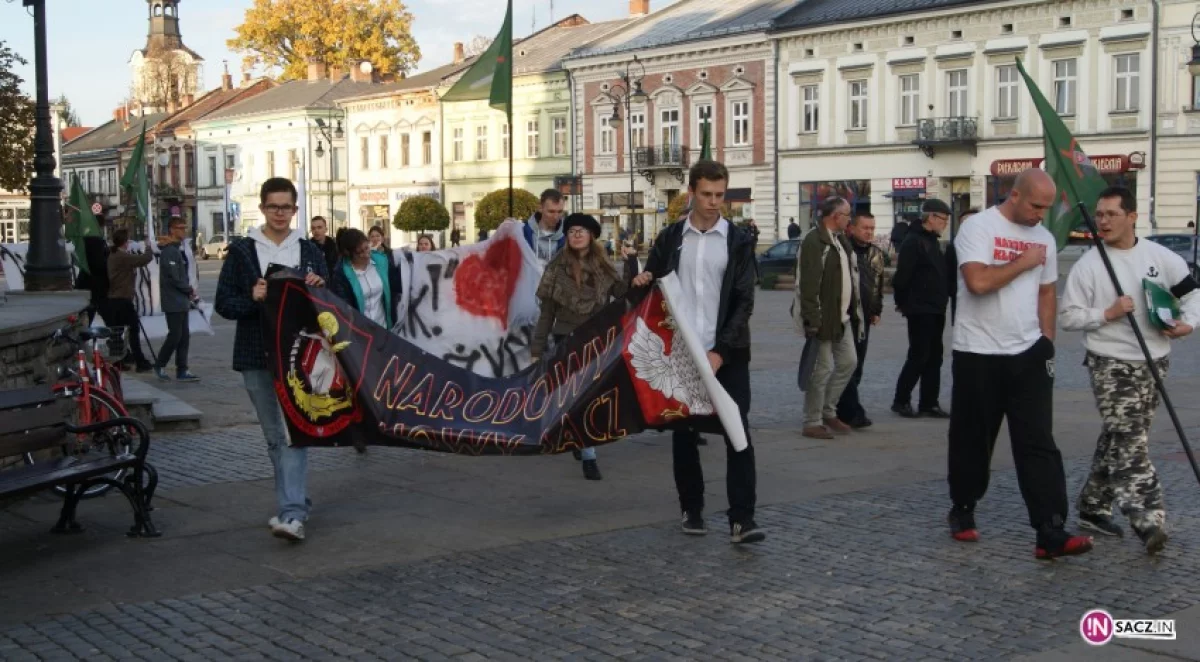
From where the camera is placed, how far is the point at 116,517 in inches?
331

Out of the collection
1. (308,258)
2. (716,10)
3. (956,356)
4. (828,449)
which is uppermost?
(716,10)

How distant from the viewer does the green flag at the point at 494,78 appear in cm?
1407

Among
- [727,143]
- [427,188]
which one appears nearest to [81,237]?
[727,143]

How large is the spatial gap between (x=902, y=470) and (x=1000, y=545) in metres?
2.36

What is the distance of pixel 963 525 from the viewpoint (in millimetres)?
7637

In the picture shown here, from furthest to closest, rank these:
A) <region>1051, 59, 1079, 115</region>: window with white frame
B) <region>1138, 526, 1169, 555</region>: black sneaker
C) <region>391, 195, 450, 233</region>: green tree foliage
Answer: <region>391, 195, 450, 233</region>: green tree foliage → <region>1051, 59, 1079, 115</region>: window with white frame → <region>1138, 526, 1169, 555</region>: black sneaker

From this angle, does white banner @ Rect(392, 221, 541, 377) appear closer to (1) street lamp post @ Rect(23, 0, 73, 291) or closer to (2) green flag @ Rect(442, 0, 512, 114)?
(2) green flag @ Rect(442, 0, 512, 114)

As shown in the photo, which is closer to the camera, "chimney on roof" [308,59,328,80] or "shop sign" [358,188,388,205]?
"shop sign" [358,188,388,205]

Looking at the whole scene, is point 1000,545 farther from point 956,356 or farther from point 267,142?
point 267,142

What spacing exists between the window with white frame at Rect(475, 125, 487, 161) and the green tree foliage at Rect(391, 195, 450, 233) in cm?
466

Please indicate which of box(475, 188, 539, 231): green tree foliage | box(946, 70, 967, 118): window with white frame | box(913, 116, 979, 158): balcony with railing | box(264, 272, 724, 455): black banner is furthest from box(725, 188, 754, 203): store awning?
box(264, 272, 724, 455): black banner

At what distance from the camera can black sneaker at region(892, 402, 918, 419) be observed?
1271 centimetres

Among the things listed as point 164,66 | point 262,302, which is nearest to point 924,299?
point 262,302

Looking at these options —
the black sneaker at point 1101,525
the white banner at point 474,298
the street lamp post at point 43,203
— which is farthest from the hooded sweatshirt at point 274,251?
the street lamp post at point 43,203
